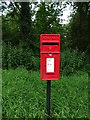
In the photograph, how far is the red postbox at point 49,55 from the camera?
133 inches

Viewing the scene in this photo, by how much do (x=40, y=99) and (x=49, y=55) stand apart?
1.07 m

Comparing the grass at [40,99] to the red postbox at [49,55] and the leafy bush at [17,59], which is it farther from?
the leafy bush at [17,59]

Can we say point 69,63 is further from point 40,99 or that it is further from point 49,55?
point 49,55

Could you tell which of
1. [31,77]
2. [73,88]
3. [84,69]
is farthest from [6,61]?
[73,88]

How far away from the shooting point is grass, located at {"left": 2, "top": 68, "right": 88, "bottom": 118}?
3610mm

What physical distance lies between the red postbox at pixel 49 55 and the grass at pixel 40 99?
0.67 metres

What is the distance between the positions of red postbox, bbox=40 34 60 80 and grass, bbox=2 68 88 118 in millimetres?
673

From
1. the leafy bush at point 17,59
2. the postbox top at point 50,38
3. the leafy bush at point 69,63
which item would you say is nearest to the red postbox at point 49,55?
the postbox top at point 50,38

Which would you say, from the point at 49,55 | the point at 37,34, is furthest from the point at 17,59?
the point at 49,55

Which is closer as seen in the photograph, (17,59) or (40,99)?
(40,99)

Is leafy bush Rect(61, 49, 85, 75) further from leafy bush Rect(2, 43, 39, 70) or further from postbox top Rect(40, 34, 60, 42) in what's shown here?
postbox top Rect(40, 34, 60, 42)

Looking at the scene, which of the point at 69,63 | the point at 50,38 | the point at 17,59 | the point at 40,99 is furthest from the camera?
the point at 17,59

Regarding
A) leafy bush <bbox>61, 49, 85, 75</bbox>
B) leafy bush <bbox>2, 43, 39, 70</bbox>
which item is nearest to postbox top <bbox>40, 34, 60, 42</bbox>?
leafy bush <bbox>61, 49, 85, 75</bbox>

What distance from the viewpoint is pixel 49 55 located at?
340cm
